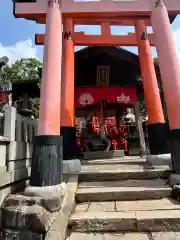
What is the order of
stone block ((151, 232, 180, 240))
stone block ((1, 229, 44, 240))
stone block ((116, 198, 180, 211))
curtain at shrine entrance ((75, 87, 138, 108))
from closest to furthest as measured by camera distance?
stone block ((1, 229, 44, 240)), stone block ((151, 232, 180, 240)), stone block ((116, 198, 180, 211)), curtain at shrine entrance ((75, 87, 138, 108))

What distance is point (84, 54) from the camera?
27.3 ft

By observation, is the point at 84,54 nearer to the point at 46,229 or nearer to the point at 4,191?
the point at 4,191

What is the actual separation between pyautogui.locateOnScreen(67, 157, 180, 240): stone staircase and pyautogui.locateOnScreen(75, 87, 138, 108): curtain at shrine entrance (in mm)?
4367

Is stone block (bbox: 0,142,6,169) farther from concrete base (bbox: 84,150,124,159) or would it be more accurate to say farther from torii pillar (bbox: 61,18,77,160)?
concrete base (bbox: 84,150,124,159)

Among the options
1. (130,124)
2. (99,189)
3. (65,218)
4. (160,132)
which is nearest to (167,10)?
(160,132)

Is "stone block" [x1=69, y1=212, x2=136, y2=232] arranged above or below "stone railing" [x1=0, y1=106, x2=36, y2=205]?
below

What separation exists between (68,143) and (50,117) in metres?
1.54

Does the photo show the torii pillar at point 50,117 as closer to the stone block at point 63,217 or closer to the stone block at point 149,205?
the stone block at point 63,217

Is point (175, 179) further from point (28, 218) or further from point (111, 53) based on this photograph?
point (111, 53)

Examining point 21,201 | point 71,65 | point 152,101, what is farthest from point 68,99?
point 21,201

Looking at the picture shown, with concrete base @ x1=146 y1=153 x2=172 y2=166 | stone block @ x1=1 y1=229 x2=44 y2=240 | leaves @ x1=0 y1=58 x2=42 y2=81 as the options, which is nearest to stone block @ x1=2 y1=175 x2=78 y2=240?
stone block @ x1=1 y1=229 x2=44 y2=240

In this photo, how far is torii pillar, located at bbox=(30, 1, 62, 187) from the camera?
3.15m

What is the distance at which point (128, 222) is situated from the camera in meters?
2.72

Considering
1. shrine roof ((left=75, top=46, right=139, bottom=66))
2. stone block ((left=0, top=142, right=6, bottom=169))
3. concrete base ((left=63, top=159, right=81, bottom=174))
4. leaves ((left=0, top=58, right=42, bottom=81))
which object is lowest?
concrete base ((left=63, top=159, right=81, bottom=174))
